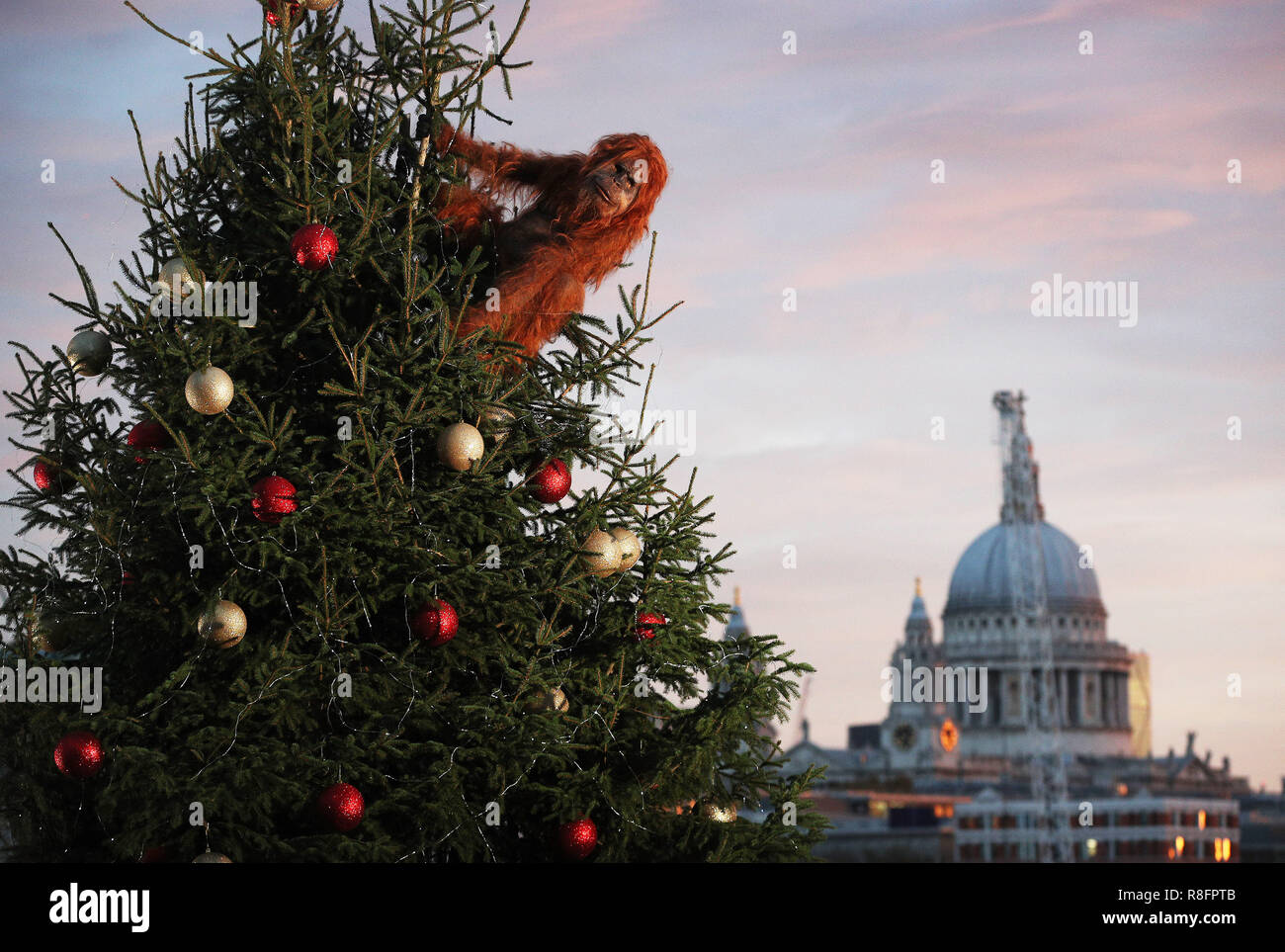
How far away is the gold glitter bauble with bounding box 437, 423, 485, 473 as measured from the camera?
5578 mm

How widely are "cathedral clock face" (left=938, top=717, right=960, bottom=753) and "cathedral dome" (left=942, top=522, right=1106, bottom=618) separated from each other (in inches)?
298

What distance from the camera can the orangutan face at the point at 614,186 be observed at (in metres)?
6.36

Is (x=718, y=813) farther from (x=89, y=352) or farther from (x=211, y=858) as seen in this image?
(x=89, y=352)

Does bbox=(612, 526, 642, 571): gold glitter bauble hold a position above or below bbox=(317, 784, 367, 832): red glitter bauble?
above

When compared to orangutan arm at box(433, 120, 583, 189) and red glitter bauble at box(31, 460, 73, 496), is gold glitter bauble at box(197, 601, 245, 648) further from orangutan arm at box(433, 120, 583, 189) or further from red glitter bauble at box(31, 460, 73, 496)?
orangutan arm at box(433, 120, 583, 189)

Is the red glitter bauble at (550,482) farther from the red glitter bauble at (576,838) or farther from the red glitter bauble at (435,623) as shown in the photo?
the red glitter bauble at (576,838)

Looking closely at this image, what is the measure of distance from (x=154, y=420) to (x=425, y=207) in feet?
4.28

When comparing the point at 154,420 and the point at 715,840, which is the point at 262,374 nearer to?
the point at 154,420

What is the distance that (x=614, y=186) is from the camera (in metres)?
6.37

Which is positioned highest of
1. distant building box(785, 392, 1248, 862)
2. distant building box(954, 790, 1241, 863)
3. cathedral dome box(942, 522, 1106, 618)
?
cathedral dome box(942, 522, 1106, 618)

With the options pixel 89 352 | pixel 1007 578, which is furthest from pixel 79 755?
pixel 1007 578

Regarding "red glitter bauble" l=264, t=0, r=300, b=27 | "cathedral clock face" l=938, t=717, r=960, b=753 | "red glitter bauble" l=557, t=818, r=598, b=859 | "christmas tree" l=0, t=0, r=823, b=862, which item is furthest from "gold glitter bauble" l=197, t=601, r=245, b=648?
"cathedral clock face" l=938, t=717, r=960, b=753

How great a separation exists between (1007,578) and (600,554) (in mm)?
95090
